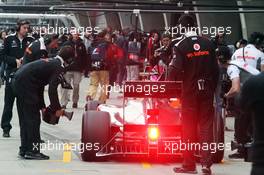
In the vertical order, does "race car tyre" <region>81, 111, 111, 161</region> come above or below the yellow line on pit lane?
above

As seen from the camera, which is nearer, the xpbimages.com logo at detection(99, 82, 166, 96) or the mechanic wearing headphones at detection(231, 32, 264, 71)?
the xpbimages.com logo at detection(99, 82, 166, 96)

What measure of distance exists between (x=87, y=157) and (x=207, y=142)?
182 centimetres

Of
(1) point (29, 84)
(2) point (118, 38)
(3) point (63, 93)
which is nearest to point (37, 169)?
(1) point (29, 84)

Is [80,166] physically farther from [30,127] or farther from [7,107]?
[7,107]

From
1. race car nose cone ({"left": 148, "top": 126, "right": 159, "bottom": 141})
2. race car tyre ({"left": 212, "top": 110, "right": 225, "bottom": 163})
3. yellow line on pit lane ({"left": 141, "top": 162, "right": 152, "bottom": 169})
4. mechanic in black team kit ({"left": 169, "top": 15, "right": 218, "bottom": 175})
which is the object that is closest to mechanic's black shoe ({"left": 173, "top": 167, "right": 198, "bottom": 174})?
mechanic in black team kit ({"left": 169, "top": 15, "right": 218, "bottom": 175})

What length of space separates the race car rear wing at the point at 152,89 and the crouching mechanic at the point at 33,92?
98 cm

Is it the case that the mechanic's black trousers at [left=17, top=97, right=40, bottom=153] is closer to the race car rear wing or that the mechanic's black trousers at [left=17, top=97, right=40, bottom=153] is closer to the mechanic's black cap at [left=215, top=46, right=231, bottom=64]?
the race car rear wing

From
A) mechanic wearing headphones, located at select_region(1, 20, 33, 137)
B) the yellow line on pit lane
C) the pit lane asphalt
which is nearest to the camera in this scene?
the pit lane asphalt

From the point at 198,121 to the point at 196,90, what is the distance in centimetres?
40

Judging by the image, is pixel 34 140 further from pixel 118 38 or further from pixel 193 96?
pixel 118 38

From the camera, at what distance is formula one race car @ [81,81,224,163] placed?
9.80 metres

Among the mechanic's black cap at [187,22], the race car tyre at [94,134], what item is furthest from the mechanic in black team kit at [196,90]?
the race car tyre at [94,134]

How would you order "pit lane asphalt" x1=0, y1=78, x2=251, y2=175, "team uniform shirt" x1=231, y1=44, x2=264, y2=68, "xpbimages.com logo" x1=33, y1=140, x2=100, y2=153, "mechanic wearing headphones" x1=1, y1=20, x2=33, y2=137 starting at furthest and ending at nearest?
1. "mechanic wearing headphones" x1=1, y1=20, x2=33, y2=137
2. "team uniform shirt" x1=231, y1=44, x2=264, y2=68
3. "xpbimages.com logo" x1=33, y1=140, x2=100, y2=153
4. "pit lane asphalt" x1=0, y1=78, x2=251, y2=175

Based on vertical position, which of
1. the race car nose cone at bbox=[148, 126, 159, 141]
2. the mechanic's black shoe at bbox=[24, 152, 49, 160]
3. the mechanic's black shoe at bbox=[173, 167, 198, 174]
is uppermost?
the race car nose cone at bbox=[148, 126, 159, 141]
